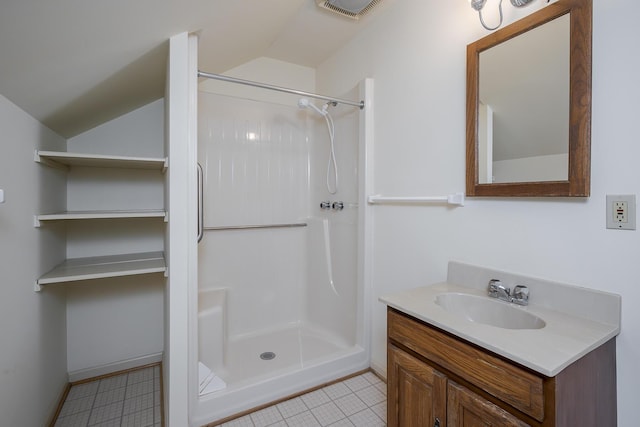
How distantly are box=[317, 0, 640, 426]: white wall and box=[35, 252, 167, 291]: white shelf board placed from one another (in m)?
1.49

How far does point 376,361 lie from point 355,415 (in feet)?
1.54

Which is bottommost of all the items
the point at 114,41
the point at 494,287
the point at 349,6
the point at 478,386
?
the point at 478,386

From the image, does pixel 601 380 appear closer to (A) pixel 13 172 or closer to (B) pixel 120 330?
(A) pixel 13 172

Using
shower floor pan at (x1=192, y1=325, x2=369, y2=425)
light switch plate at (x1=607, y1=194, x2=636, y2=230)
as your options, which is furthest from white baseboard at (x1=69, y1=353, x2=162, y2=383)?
light switch plate at (x1=607, y1=194, x2=636, y2=230)

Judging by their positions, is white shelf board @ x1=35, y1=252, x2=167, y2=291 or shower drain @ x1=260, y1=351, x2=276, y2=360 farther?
shower drain @ x1=260, y1=351, x2=276, y2=360

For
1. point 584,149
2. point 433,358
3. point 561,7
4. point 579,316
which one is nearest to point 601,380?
point 579,316

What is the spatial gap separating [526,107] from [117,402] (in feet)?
9.18

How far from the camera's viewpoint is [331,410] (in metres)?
1.82

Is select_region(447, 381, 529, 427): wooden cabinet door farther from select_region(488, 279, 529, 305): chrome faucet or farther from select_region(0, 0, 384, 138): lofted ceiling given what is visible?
select_region(0, 0, 384, 138): lofted ceiling

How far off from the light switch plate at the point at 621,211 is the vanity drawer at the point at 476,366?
63 cm

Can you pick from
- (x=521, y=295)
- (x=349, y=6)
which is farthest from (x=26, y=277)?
(x=349, y=6)

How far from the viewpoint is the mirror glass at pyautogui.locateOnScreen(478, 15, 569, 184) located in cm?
120

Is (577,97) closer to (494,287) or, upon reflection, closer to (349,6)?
(494,287)

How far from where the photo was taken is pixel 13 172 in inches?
51.3
